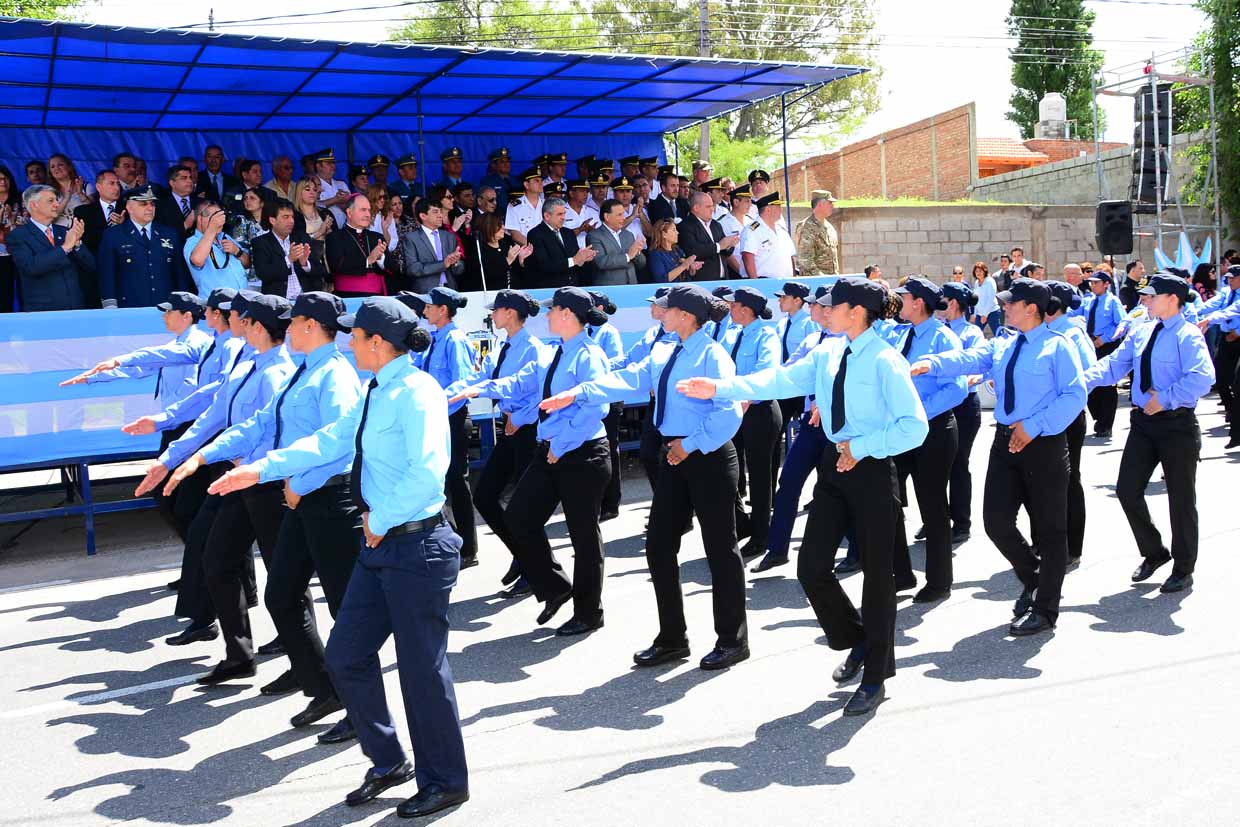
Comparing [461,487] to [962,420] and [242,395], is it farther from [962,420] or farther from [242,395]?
[962,420]

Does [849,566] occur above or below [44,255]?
below

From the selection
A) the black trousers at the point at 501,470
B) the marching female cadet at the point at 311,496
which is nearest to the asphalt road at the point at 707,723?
the marching female cadet at the point at 311,496

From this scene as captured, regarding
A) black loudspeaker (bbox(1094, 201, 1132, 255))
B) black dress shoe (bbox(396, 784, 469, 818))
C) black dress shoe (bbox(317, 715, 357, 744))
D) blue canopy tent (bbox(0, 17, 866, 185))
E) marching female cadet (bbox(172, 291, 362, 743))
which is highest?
blue canopy tent (bbox(0, 17, 866, 185))

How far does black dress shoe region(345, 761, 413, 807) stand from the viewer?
437 cm

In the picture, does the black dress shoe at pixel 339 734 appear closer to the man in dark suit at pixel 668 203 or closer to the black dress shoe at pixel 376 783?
the black dress shoe at pixel 376 783

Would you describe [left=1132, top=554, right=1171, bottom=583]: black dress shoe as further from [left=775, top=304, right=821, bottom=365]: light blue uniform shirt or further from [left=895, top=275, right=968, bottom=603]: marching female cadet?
[left=775, top=304, right=821, bottom=365]: light blue uniform shirt

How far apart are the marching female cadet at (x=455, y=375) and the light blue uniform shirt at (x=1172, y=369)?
4.29 m

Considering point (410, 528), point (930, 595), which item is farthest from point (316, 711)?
point (930, 595)

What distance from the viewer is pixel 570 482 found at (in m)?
6.71

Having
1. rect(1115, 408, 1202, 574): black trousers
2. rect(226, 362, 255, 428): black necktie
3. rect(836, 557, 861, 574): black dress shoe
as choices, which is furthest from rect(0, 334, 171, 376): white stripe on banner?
rect(1115, 408, 1202, 574): black trousers

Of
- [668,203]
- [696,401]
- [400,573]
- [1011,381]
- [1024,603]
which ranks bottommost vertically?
[1024,603]

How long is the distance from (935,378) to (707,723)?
3.45 m

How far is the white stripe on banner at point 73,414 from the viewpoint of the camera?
9078mm

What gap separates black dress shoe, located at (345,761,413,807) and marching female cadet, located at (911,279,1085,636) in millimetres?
3436
